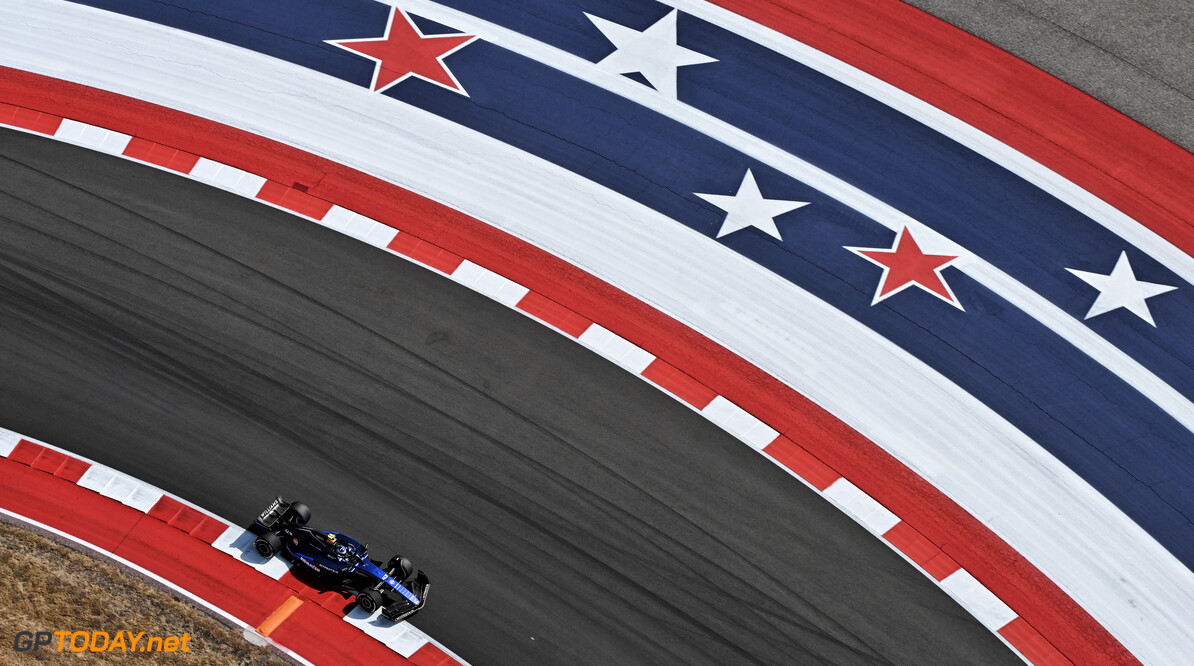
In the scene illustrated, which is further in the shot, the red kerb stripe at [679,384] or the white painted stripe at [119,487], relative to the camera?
the red kerb stripe at [679,384]

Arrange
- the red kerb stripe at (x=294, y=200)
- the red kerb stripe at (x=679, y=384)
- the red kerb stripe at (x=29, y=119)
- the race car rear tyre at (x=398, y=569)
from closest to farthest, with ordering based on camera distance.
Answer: the race car rear tyre at (x=398, y=569), the red kerb stripe at (x=679, y=384), the red kerb stripe at (x=294, y=200), the red kerb stripe at (x=29, y=119)

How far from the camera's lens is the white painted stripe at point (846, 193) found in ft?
58.4

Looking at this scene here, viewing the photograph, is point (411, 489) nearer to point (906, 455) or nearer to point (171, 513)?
point (171, 513)

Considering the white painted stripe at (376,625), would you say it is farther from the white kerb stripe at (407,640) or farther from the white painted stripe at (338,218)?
the white painted stripe at (338,218)

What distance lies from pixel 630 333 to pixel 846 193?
5459 millimetres

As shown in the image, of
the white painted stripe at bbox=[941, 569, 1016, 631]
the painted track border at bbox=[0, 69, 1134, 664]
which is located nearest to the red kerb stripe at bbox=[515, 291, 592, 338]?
the painted track border at bbox=[0, 69, 1134, 664]

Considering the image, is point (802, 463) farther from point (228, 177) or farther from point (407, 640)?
point (228, 177)

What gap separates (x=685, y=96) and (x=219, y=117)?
31.0 ft

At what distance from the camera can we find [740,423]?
1700cm

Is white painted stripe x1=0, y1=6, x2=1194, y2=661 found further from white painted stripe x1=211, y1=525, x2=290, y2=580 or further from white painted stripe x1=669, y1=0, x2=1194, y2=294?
white painted stripe x1=211, y1=525, x2=290, y2=580

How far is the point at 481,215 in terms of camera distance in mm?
18625

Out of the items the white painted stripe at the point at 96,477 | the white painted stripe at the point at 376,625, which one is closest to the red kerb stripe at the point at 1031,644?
the white painted stripe at the point at 376,625

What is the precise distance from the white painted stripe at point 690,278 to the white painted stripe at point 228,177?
1048 mm

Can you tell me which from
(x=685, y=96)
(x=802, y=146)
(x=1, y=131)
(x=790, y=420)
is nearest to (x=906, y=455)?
(x=790, y=420)
